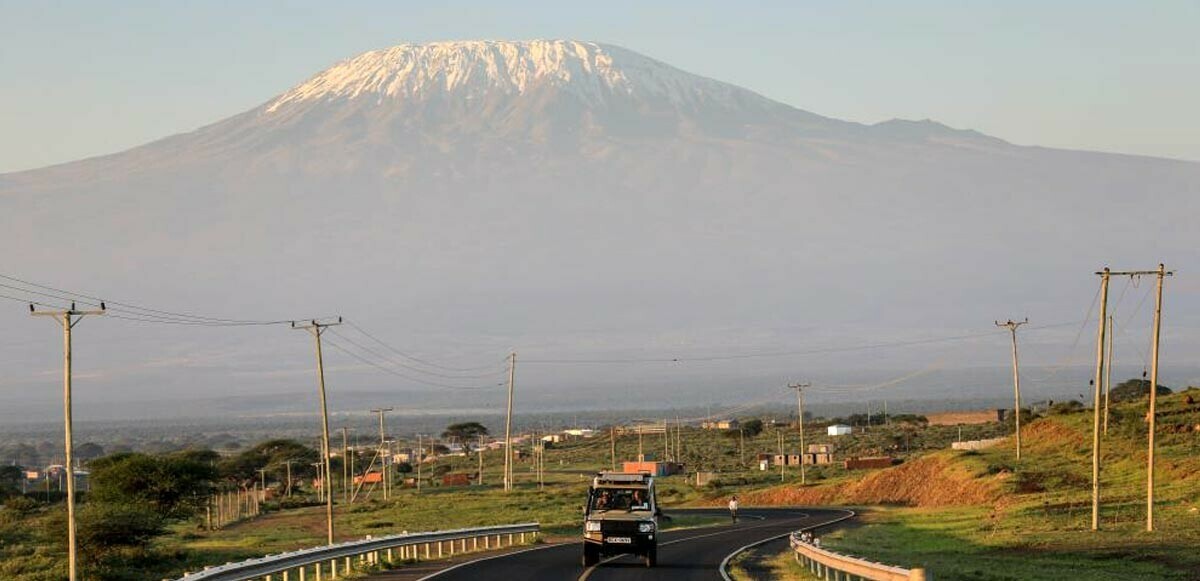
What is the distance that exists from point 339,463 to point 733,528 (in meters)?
103

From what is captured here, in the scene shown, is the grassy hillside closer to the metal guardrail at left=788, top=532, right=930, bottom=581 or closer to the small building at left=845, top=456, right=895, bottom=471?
the metal guardrail at left=788, top=532, right=930, bottom=581

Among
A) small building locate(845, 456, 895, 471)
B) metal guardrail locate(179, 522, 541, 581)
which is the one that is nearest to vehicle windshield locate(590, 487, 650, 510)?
metal guardrail locate(179, 522, 541, 581)

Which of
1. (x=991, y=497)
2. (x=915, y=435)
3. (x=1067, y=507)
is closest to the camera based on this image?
(x=1067, y=507)

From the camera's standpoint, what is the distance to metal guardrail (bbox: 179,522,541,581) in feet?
121

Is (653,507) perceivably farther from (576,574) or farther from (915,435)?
(915,435)

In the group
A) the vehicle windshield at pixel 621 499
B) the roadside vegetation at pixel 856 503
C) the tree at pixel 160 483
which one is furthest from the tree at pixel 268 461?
the vehicle windshield at pixel 621 499

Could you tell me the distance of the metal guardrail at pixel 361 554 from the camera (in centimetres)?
3687

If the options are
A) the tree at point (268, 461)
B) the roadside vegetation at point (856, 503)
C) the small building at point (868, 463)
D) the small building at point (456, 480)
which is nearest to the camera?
the roadside vegetation at point (856, 503)

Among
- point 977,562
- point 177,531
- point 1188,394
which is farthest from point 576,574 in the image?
point 1188,394

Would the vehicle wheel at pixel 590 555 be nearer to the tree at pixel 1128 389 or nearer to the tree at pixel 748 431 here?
the tree at pixel 1128 389

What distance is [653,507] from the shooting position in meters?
47.3

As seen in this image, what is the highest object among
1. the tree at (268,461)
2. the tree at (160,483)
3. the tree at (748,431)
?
the tree at (160,483)

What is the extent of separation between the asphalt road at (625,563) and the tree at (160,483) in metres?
42.8

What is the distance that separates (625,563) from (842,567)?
9.65 meters
